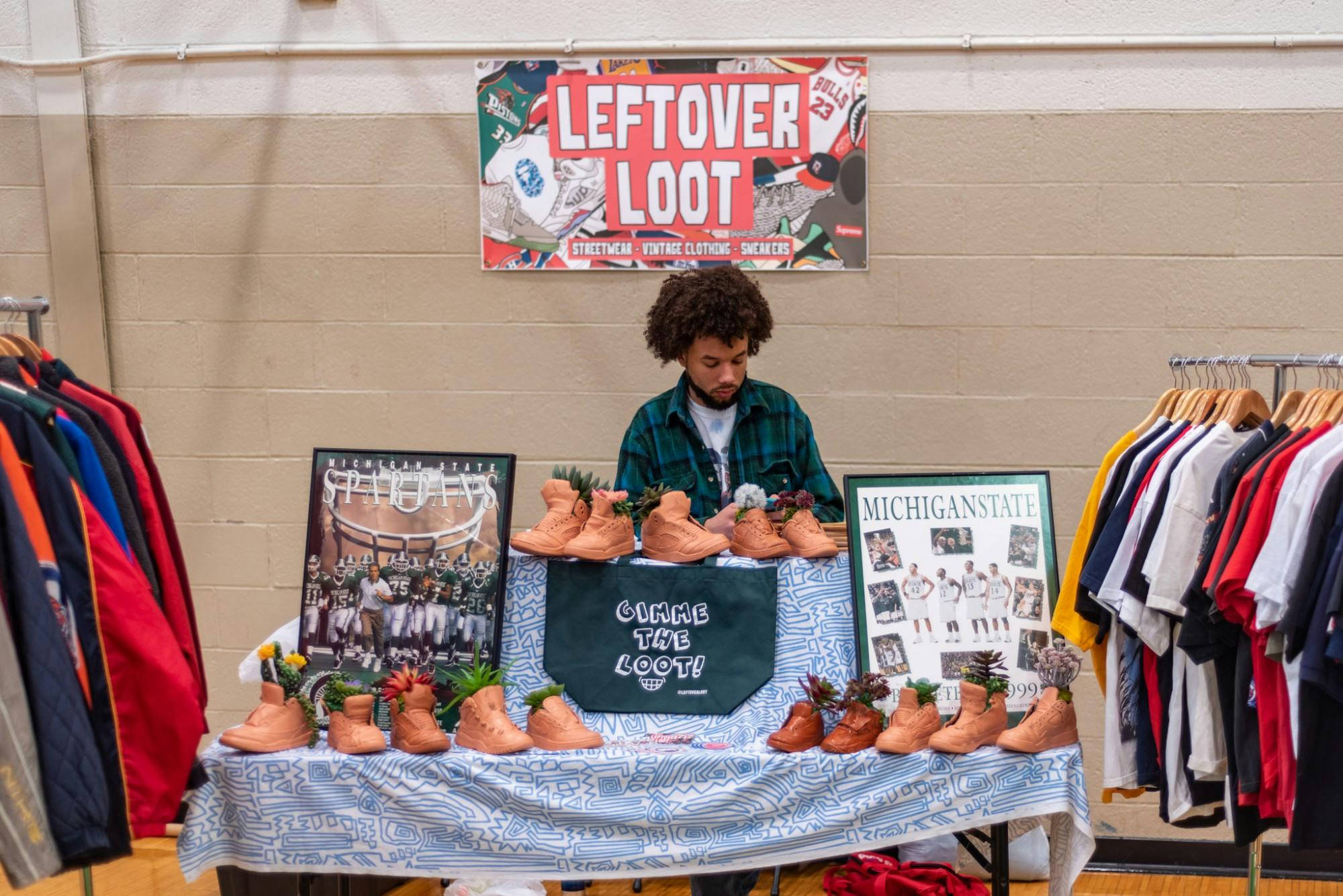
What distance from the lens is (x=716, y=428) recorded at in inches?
117

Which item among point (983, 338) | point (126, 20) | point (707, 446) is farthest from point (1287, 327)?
point (126, 20)

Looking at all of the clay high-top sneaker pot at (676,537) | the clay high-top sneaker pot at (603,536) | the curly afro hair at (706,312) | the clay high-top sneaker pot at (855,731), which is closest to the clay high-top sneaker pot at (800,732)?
the clay high-top sneaker pot at (855,731)

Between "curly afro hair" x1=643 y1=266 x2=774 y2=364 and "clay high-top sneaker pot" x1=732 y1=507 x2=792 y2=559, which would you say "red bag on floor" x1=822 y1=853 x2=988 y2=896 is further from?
"curly afro hair" x1=643 y1=266 x2=774 y2=364

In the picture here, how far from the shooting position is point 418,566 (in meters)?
2.49

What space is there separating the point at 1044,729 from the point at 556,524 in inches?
40.9

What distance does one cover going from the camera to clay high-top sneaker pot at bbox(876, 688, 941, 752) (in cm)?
224

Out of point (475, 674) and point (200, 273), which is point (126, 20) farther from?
point (475, 674)

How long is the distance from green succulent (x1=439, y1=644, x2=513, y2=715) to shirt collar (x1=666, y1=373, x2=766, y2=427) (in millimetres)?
796

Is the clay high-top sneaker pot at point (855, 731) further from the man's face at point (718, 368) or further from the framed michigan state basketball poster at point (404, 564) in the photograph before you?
the man's face at point (718, 368)

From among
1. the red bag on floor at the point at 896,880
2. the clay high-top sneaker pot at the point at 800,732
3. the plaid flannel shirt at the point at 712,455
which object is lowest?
the red bag on floor at the point at 896,880

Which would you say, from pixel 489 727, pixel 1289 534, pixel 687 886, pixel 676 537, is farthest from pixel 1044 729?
pixel 687 886

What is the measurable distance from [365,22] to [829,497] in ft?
6.97

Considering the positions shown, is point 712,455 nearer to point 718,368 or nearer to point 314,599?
point 718,368

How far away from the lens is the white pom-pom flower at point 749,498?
258 cm
